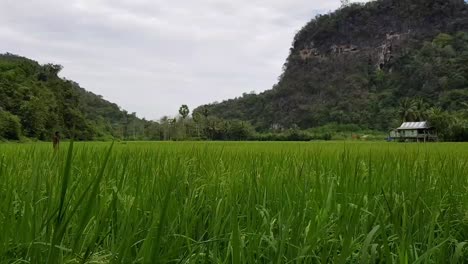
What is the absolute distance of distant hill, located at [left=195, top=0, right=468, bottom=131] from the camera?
234 ft

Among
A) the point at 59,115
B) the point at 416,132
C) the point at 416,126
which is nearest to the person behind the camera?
the point at 59,115

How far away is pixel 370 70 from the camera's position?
89750mm

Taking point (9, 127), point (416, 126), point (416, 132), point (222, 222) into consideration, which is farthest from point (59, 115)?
point (416, 126)

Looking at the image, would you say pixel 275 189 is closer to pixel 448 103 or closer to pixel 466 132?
pixel 466 132

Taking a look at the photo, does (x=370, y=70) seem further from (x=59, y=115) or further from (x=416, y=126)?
(x=59, y=115)

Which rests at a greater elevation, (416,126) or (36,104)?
(36,104)

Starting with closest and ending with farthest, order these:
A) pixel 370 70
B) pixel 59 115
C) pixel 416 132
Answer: pixel 59 115 < pixel 416 132 < pixel 370 70

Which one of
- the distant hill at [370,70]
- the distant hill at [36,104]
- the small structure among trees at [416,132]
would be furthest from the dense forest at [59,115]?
the small structure among trees at [416,132]

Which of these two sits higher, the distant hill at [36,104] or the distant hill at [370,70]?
the distant hill at [370,70]

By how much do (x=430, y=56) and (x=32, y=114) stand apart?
6971 centimetres

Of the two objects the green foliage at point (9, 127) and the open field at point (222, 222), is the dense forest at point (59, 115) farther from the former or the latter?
the open field at point (222, 222)

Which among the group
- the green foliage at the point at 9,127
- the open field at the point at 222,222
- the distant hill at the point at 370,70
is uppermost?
the distant hill at the point at 370,70

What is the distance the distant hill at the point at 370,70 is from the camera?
2808 inches

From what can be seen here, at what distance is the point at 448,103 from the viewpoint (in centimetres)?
6394
